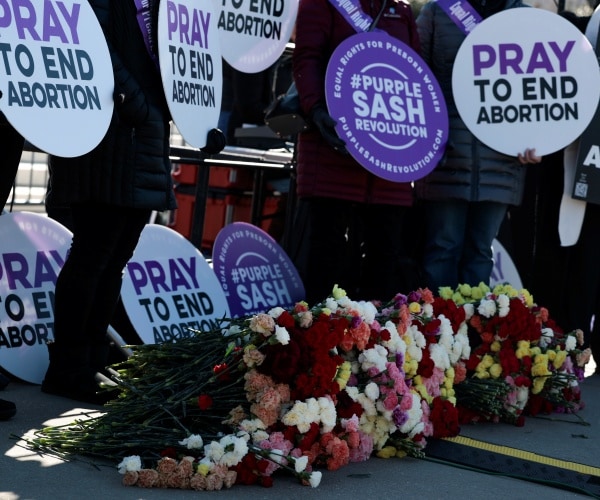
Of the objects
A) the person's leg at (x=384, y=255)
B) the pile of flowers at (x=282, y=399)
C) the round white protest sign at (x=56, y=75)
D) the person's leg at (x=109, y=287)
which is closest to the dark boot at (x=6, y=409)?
the pile of flowers at (x=282, y=399)

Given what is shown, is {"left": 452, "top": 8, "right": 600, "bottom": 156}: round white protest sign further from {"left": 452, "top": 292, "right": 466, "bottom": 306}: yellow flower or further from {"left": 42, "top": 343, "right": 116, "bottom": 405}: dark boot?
{"left": 42, "top": 343, "right": 116, "bottom": 405}: dark boot

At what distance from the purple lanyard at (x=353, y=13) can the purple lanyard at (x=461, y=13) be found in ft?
1.75

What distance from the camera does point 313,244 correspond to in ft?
19.3

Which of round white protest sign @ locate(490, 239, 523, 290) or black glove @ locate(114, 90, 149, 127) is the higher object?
black glove @ locate(114, 90, 149, 127)

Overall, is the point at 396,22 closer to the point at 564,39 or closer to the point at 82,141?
the point at 564,39

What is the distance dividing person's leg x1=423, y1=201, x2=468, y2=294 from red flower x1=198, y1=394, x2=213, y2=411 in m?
2.33

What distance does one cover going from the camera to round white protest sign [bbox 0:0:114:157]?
405 cm

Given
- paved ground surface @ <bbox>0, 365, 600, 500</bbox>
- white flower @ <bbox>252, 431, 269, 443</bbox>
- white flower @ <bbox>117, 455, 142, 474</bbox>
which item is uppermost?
white flower @ <bbox>252, 431, 269, 443</bbox>

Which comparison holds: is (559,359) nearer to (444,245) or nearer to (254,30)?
(444,245)

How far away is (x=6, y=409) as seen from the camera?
443 centimetres

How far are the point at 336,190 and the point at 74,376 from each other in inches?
61.9

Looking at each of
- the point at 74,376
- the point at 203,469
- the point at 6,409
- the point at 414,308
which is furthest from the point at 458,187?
the point at 203,469

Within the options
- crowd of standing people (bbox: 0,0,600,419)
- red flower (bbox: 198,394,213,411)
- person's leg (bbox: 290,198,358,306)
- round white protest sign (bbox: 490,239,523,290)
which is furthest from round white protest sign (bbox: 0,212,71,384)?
round white protest sign (bbox: 490,239,523,290)

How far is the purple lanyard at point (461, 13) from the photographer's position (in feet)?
20.2
